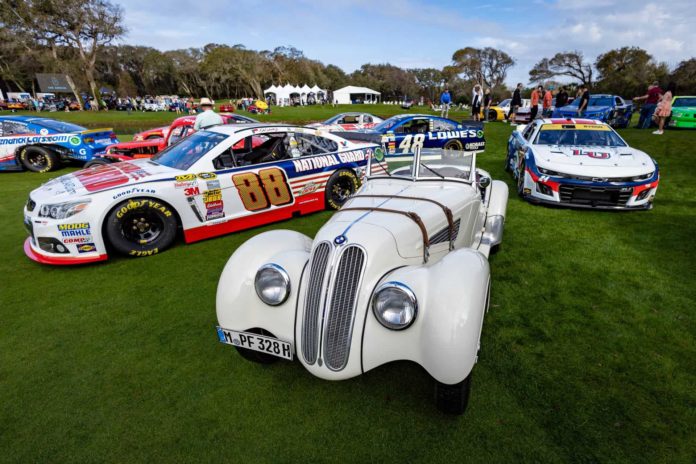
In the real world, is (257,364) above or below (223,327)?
below

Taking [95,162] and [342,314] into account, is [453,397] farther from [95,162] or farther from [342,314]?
[95,162]

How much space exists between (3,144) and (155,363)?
36.3 feet

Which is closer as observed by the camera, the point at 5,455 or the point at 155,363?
the point at 5,455

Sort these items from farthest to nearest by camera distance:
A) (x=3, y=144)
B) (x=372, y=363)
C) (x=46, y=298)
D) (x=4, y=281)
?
(x=3, y=144) < (x=4, y=281) < (x=46, y=298) < (x=372, y=363)

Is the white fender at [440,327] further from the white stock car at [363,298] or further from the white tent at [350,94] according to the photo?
the white tent at [350,94]

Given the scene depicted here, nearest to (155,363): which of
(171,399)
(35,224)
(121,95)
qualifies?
(171,399)

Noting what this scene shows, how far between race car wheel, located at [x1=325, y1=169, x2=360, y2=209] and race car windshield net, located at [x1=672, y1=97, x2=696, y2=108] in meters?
15.2

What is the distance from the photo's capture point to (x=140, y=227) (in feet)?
15.7

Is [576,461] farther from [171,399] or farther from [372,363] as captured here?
[171,399]

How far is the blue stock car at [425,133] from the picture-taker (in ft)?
30.3

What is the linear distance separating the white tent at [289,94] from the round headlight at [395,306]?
5713cm

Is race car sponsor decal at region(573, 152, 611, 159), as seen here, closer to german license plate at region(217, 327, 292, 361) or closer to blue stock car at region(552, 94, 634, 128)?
german license plate at region(217, 327, 292, 361)

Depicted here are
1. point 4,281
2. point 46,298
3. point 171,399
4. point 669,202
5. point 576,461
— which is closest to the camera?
point 576,461

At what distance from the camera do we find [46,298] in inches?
152
